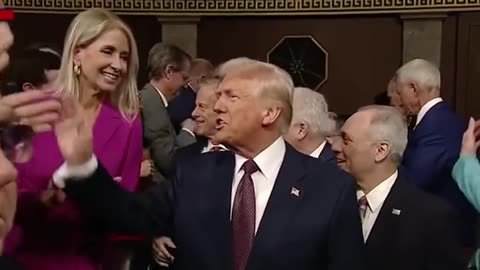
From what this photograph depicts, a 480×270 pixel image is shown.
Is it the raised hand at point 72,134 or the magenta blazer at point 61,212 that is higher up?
the raised hand at point 72,134

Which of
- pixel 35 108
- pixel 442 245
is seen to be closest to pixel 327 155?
pixel 442 245

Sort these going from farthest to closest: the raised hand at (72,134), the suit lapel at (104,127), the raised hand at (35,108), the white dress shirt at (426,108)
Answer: the white dress shirt at (426,108) < the suit lapel at (104,127) < the raised hand at (72,134) < the raised hand at (35,108)

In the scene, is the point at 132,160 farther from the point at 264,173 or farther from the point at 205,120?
the point at 205,120

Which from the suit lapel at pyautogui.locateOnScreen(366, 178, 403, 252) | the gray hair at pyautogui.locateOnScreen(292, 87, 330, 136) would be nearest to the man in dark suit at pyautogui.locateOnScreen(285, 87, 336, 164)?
the gray hair at pyautogui.locateOnScreen(292, 87, 330, 136)

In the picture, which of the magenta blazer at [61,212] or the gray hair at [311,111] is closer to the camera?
the magenta blazer at [61,212]

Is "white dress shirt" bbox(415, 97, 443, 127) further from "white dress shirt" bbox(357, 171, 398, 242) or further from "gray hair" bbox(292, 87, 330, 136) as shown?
"white dress shirt" bbox(357, 171, 398, 242)

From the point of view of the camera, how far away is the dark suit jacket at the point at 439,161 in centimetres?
441

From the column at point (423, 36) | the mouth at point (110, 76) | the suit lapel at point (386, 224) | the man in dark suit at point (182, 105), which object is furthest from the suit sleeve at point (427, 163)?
the column at point (423, 36)

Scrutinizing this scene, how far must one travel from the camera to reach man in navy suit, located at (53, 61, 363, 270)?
2439 millimetres

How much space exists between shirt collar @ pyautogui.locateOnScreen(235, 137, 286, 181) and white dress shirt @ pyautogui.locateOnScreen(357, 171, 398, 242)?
689 millimetres

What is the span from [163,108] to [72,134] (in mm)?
2328

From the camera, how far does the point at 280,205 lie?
247cm

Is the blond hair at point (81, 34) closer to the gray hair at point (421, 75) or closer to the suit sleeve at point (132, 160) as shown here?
the suit sleeve at point (132, 160)

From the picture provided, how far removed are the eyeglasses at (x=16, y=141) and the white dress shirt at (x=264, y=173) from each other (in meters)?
0.55
